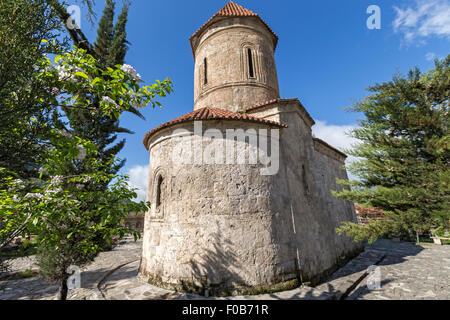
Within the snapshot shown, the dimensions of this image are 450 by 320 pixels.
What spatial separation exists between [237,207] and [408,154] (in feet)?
13.0

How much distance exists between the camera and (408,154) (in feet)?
11.9

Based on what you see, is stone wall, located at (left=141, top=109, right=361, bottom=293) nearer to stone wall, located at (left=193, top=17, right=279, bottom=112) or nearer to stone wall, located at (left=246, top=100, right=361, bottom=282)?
stone wall, located at (left=246, top=100, right=361, bottom=282)

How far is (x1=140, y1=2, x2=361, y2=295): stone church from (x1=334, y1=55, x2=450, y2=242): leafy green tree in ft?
7.35

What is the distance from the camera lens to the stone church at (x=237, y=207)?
511 centimetres

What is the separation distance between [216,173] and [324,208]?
5.14m

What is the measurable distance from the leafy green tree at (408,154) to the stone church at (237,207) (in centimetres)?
224

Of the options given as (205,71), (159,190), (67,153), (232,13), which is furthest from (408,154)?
(232,13)

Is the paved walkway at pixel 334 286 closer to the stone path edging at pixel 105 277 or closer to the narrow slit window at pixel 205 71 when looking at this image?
the stone path edging at pixel 105 277

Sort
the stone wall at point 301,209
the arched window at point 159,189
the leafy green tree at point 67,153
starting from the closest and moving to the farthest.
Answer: the leafy green tree at point 67,153, the stone wall at point 301,209, the arched window at point 159,189

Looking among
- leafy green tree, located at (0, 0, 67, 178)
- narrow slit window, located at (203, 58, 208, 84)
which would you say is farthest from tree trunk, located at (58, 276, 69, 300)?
narrow slit window, located at (203, 58, 208, 84)

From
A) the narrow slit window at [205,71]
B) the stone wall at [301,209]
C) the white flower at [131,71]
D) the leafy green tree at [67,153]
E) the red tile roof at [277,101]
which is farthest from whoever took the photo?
the narrow slit window at [205,71]

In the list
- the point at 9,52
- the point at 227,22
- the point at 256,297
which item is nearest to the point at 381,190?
the point at 256,297

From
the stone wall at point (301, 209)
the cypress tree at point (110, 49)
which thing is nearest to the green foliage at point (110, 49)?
the cypress tree at point (110, 49)
